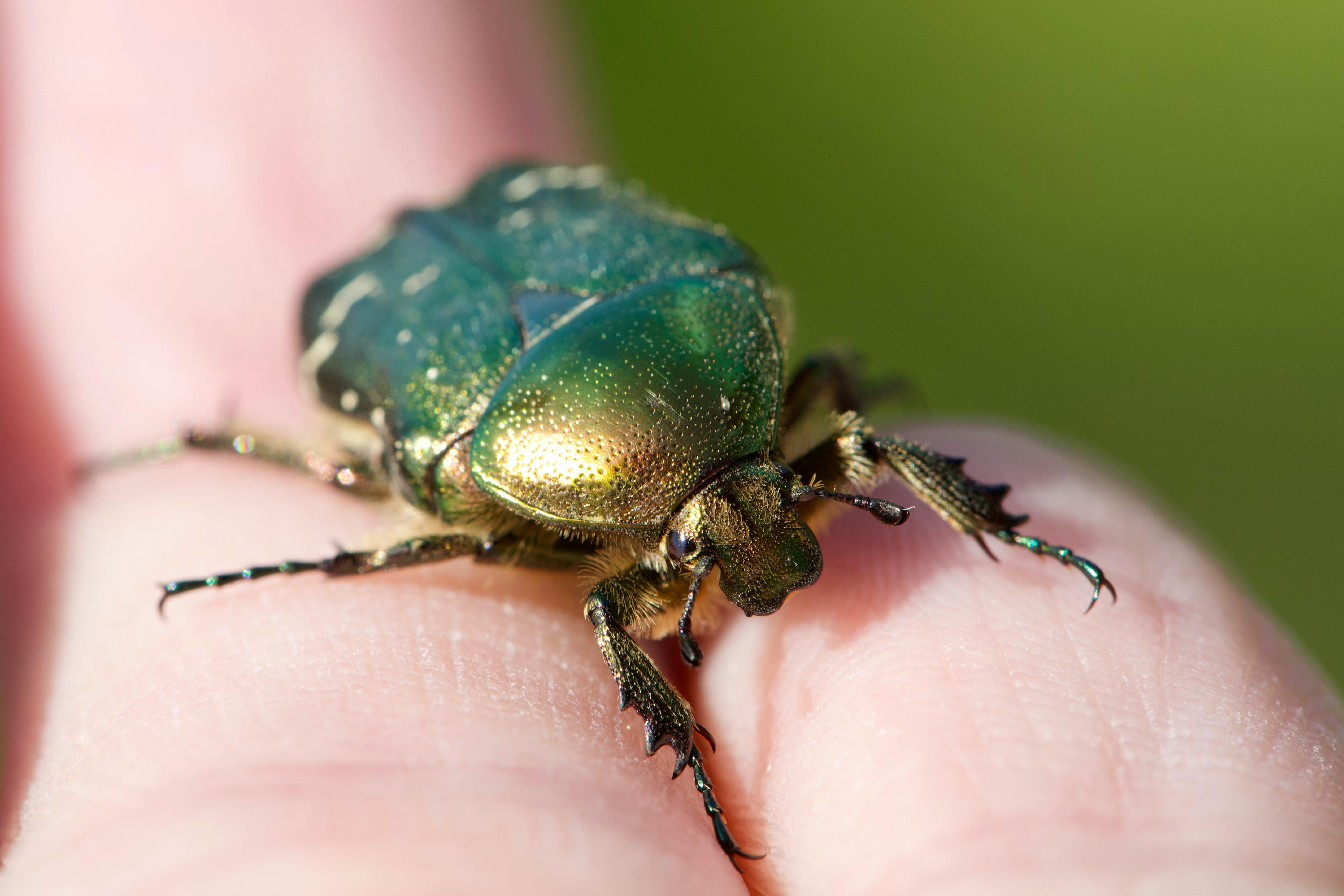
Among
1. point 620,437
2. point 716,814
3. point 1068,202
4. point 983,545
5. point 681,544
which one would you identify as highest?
point 620,437

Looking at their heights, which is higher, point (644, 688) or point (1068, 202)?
point (644, 688)

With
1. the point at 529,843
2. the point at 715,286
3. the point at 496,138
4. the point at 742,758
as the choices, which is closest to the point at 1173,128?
the point at 496,138

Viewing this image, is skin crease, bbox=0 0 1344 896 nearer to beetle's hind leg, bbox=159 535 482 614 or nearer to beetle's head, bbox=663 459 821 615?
beetle's hind leg, bbox=159 535 482 614

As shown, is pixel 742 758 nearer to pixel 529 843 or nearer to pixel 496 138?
pixel 529 843

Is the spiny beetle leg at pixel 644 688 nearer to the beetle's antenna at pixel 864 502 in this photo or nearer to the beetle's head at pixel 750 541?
the beetle's head at pixel 750 541

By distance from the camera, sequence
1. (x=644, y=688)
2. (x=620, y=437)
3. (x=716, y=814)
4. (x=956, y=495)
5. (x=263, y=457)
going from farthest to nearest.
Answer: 1. (x=263, y=457)
2. (x=956, y=495)
3. (x=620, y=437)
4. (x=644, y=688)
5. (x=716, y=814)

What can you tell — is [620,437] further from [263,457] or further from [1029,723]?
[263,457]

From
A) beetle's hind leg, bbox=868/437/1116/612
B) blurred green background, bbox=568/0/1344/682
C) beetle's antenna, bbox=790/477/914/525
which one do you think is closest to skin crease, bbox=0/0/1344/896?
beetle's hind leg, bbox=868/437/1116/612

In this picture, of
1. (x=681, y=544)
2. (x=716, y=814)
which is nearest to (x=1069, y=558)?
(x=681, y=544)
